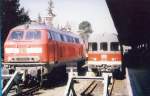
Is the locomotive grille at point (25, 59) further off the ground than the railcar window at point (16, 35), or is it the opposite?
the railcar window at point (16, 35)

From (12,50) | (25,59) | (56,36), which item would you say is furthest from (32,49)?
(56,36)

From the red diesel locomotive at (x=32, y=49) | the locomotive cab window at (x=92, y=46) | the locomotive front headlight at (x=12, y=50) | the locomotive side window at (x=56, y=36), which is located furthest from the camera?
the locomotive cab window at (x=92, y=46)

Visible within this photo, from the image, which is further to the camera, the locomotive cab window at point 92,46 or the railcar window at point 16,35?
the locomotive cab window at point 92,46

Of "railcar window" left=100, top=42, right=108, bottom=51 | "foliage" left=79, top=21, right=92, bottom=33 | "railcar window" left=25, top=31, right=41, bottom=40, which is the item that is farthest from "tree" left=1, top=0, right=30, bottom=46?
"foliage" left=79, top=21, right=92, bottom=33

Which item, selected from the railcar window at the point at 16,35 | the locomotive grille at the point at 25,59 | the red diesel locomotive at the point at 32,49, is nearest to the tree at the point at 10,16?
the railcar window at the point at 16,35

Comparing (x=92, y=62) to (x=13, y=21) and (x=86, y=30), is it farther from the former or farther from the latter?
(x=86, y=30)

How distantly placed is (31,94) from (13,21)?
61.3ft

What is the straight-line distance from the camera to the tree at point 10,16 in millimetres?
31877

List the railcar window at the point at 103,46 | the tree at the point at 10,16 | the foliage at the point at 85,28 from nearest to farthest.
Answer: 1. the railcar window at the point at 103,46
2. the tree at the point at 10,16
3. the foliage at the point at 85,28

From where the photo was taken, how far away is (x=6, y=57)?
17.6 m

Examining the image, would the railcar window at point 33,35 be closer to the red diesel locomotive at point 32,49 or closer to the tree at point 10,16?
the red diesel locomotive at point 32,49

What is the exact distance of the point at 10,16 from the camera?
3275 centimetres

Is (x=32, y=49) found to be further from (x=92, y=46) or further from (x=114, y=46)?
(x=114, y=46)

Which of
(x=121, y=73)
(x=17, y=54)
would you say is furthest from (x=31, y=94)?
(x=121, y=73)
